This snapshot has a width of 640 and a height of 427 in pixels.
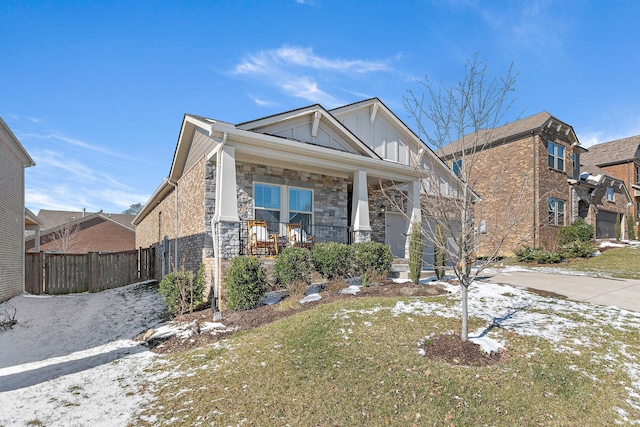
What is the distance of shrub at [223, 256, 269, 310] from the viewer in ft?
24.7

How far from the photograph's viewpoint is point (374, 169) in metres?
11.2

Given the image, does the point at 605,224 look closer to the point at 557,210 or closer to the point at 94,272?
the point at 557,210

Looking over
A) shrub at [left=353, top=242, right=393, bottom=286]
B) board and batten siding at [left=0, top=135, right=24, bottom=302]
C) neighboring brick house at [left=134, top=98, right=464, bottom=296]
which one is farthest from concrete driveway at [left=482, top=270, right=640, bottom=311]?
board and batten siding at [left=0, top=135, right=24, bottom=302]

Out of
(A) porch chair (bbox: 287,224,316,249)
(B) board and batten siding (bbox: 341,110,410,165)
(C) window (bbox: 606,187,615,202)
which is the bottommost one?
(A) porch chair (bbox: 287,224,316,249)

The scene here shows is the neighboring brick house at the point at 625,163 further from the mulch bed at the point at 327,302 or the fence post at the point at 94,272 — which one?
the fence post at the point at 94,272

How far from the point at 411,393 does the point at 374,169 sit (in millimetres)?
8145

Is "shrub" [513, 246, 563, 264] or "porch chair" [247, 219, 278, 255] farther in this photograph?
"shrub" [513, 246, 563, 264]

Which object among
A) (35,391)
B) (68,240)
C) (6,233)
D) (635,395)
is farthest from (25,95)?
(68,240)

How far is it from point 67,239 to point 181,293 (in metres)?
23.5

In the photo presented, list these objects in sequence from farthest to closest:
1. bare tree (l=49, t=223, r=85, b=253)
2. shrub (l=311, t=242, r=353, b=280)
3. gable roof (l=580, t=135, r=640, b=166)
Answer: gable roof (l=580, t=135, r=640, b=166) < bare tree (l=49, t=223, r=85, b=253) < shrub (l=311, t=242, r=353, b=280)

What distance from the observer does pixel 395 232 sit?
1398 cm

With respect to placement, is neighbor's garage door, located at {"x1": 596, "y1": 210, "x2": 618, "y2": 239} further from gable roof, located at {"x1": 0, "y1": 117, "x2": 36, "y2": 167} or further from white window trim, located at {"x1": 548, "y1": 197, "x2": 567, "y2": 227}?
gable roof, located at {"x1": 0, "y1": 117, "x2": 36, "y2": 167}

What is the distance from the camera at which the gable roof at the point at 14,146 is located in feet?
34.2

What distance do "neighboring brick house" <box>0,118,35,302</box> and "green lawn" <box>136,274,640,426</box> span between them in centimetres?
943
